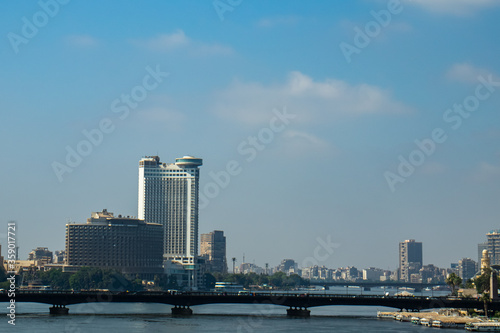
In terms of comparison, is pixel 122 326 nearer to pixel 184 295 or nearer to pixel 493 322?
pixel 184 295

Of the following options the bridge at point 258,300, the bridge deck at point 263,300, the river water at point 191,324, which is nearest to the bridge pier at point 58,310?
the bridge at point 258,300

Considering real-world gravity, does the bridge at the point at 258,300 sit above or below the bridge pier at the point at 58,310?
above

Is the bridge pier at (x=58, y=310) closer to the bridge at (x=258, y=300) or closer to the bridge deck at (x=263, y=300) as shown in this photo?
the bridge at (x=258, y=300)

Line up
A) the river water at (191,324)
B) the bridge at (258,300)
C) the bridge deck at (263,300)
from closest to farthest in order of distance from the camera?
1. the river water at (191,324)
2. the bridge deck at (263,300)
3. the bridge at (258,300)

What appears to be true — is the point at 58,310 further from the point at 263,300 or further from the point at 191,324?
the point at 263,300

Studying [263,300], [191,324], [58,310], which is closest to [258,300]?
[263,300]

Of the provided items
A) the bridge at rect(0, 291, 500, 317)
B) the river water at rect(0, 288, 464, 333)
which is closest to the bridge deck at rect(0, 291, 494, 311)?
the bridge at rect(0, 291, 500, 317)

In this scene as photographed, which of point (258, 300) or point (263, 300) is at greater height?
point (263, 300)

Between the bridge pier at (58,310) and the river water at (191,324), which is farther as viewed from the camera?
the bridge pier at (58,310)

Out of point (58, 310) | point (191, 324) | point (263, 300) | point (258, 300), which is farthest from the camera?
point (258, 300)

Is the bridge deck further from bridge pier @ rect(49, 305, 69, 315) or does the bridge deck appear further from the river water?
the river water

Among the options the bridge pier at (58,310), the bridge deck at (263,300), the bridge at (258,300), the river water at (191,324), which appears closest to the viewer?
the river water at (191,324)

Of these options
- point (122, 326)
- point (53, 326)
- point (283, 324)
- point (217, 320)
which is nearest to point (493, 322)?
point (283, 324)

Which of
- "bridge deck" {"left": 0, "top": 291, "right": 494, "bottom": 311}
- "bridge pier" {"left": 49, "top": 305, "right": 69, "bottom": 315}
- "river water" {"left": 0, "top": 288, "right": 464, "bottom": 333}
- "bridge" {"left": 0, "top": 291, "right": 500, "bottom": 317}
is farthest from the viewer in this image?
"bridge pier" {"left": 49, "top": 305, "right": 69, "bottom": 315}
